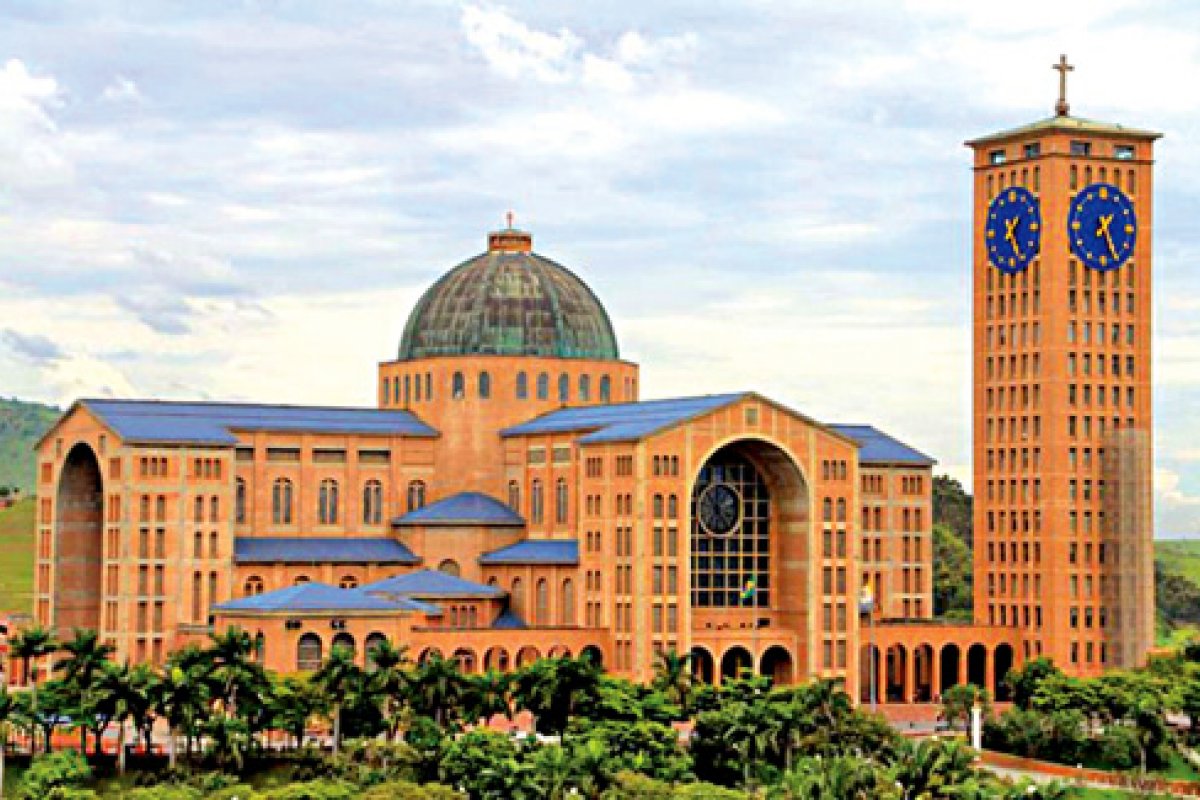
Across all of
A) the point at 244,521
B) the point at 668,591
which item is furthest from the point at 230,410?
the point at 668,591

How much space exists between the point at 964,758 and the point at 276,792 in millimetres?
25440

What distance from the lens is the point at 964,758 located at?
89.6 m

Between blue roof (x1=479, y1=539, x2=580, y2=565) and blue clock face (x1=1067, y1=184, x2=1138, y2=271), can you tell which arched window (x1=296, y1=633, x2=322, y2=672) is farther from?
blue clock face (x1=1067, y1=184, x2=1138, y2=271)

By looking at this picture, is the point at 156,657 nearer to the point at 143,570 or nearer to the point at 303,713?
the point at 143,570

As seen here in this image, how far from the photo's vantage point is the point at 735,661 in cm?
13225

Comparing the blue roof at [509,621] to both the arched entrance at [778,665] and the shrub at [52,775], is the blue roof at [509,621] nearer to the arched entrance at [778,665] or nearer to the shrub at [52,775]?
the arched entrance at [778,665]

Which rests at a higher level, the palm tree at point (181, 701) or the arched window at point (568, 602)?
the arched window at point (568, 602)

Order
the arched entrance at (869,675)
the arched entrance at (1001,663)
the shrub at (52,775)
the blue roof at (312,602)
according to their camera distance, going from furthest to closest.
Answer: the arched entrance at (1001,663) → the arched entrance at (869,675) → the blue roof at (312,602) → the shrub at (52,775)

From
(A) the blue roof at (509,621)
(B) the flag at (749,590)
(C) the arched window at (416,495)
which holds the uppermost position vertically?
(C) the arched window at (416,495)

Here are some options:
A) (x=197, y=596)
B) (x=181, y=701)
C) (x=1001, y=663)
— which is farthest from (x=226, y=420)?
(x=1001, y=663)

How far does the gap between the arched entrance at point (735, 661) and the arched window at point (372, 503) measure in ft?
67.9

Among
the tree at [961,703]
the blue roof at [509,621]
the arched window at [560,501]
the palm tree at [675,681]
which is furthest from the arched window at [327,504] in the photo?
the tree at [961,703]

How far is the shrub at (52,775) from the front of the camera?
3772 inches

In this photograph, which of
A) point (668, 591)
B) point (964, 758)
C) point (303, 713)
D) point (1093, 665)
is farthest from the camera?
point (1093, 665)
